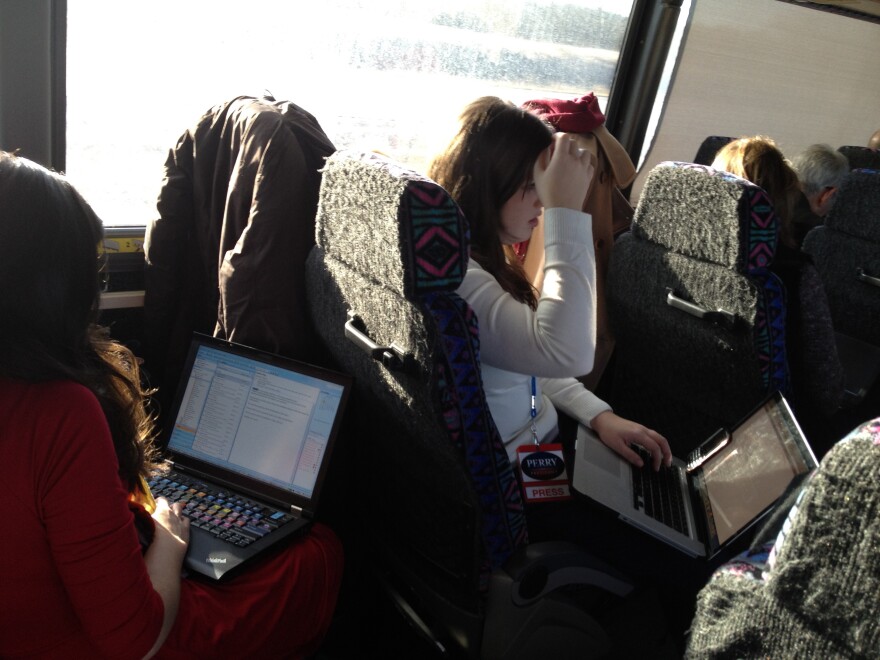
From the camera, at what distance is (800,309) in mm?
1711

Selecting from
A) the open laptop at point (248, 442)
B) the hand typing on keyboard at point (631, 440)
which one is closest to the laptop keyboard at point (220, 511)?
the open laptop at point (248, 442)

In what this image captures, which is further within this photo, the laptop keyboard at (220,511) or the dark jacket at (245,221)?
the dark jacket at (245,221)

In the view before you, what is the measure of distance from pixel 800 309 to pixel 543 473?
749mm

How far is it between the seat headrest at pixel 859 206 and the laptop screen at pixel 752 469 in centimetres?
138

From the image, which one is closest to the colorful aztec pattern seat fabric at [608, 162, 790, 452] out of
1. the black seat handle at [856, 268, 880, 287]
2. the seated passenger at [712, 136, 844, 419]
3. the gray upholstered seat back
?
the seated passenger at [712, 136, 844, 419]

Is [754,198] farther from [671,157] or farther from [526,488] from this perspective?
[671,157]

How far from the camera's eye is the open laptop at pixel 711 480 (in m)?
1.29

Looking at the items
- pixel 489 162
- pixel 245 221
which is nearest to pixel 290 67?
pixel 245 221

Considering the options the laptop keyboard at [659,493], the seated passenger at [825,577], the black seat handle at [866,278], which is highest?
the seated passenger at [825,577]

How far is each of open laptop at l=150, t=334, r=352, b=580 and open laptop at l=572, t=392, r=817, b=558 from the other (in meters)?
0.52

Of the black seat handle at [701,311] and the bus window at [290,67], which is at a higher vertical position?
the bus window at [290,67]

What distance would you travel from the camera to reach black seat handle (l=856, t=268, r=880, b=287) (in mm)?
2586

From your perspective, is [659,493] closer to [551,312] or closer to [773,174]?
[551,312]

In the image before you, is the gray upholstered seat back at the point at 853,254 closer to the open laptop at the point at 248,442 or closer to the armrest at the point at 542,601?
the armrest at the point at 542,601
